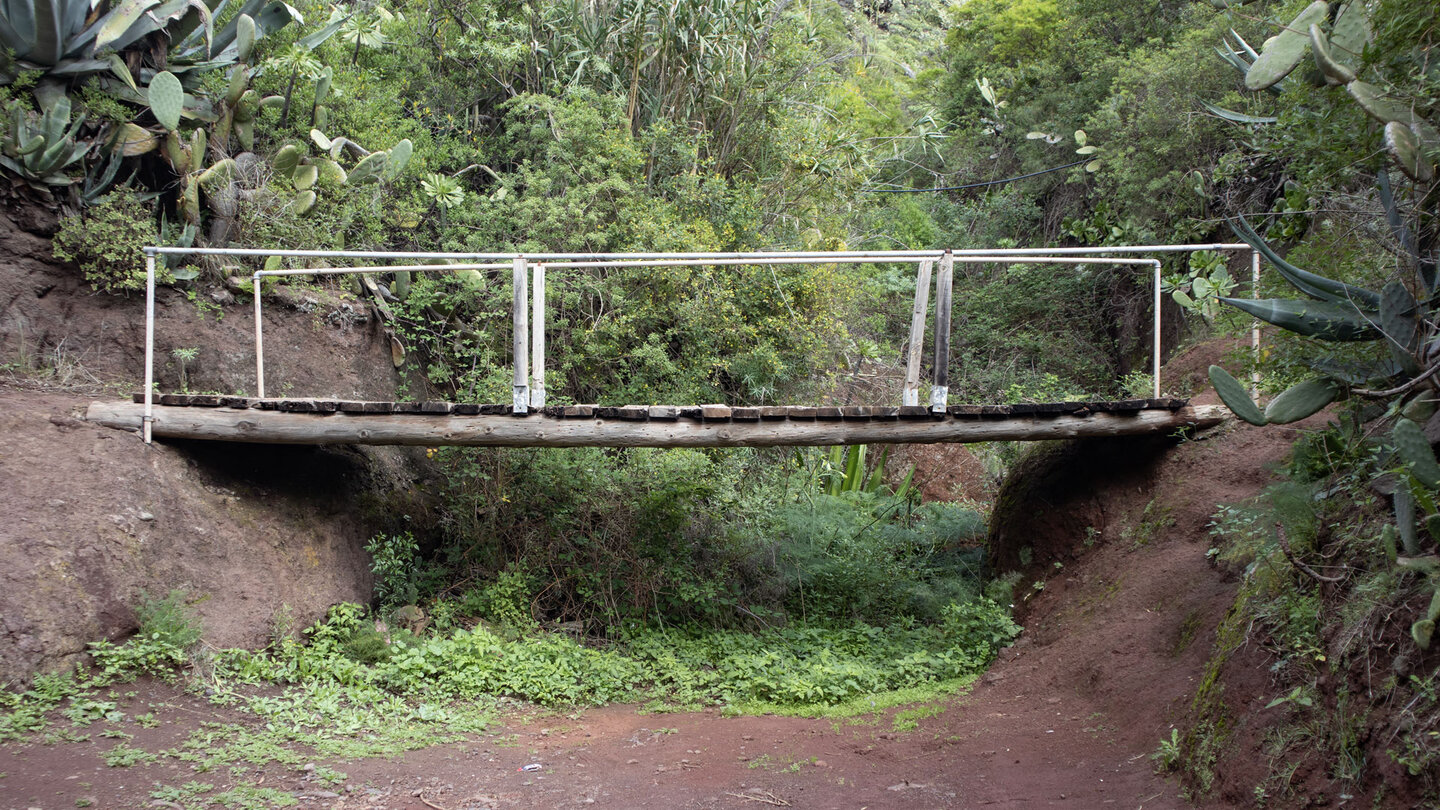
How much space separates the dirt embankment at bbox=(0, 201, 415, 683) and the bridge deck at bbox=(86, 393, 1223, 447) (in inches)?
15.8

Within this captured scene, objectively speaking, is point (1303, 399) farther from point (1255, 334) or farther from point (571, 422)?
point (571, 422)

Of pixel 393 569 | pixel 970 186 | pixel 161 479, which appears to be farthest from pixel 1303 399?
pixel 970 186

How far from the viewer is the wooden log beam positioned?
6449mm

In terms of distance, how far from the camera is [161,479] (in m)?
6.36

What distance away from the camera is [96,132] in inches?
316

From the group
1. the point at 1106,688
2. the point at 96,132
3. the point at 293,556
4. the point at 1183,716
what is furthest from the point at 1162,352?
the point at 96,132

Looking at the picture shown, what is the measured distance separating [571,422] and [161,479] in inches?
112

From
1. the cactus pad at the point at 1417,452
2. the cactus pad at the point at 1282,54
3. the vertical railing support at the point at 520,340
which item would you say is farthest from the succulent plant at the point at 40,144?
the cactus pad at the point at 1417,452

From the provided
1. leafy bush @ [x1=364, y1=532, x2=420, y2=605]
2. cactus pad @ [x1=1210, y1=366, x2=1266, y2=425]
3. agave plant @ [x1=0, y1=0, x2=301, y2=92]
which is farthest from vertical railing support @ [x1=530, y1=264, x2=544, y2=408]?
agave plant @ [x1=0, y1=0, x2=301, y2=92]

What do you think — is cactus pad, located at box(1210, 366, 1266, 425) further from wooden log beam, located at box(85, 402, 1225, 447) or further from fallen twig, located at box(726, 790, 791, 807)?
fallen twig, located at box(726, 790, 791, 807)

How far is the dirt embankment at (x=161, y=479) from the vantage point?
18.2 ft

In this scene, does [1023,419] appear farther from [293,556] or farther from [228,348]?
[228,348]

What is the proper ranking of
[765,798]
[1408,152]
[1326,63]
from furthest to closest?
[765,798] → [1326,63] → [1408,152]

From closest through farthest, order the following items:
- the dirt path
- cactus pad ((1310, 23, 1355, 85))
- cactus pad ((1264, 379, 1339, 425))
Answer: cactus pad ((1310, 23, 1355, 85)) → cactus pad ((1264, 379, 1339, 425)) → the dirt path
